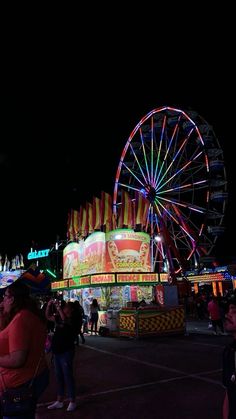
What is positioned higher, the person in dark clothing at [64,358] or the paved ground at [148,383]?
the person in dark clothing at [64,358]

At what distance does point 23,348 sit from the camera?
3035 millimetres

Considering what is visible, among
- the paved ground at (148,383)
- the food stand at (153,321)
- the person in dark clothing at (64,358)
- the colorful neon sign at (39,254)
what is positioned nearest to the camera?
the paved ground at (148,383)

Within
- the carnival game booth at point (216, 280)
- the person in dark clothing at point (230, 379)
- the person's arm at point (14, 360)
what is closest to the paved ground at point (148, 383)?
the person in dark clothing at point (230, 379)

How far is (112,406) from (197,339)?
931 centimetres

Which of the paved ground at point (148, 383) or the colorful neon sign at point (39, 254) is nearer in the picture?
the paved ground at point (148, 383)

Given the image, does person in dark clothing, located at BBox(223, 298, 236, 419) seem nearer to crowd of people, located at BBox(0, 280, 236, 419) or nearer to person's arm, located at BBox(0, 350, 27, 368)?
crowd of people, located at BBox(0, 280, 236, 419)

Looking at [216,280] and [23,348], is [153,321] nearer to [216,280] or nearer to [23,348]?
[23,348]

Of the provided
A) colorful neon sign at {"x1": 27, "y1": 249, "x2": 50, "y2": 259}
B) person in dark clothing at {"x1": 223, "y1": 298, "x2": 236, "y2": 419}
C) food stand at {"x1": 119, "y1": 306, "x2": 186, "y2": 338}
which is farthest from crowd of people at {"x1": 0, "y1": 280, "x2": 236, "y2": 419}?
colorful neon sign at {"x1": 27, "y1": 249, "x2": 50, "y2": 259}

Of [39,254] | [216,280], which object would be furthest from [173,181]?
[39,254]

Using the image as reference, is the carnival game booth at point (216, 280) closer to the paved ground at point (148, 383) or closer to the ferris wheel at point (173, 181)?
the ferris wheel at point (173, 181)

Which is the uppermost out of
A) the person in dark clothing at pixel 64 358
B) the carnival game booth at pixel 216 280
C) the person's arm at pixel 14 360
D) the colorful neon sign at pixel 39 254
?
the colorful neon sign at pixel 39 254

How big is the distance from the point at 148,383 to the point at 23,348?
5.38 metres

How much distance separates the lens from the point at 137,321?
1638cm

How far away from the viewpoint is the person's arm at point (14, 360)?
299cm
